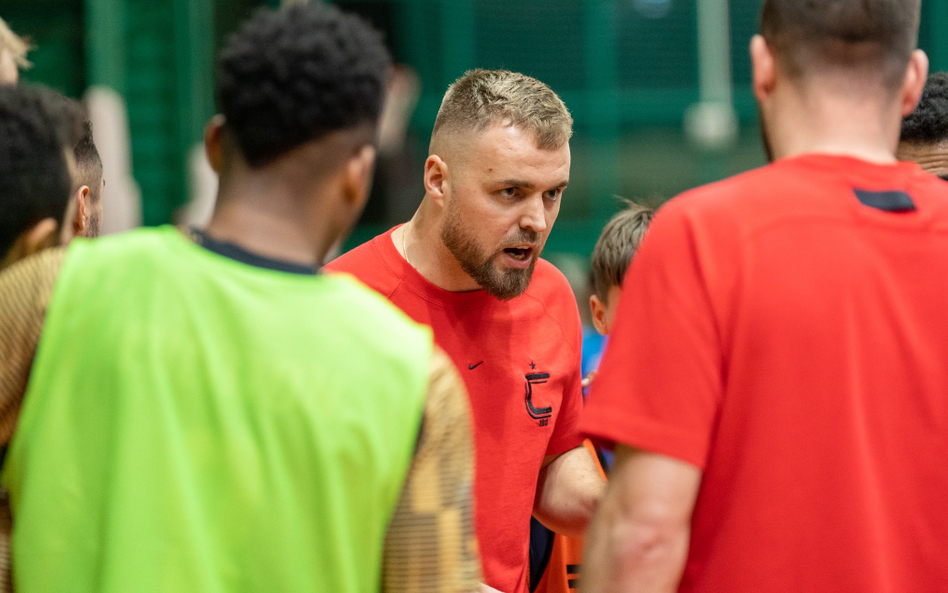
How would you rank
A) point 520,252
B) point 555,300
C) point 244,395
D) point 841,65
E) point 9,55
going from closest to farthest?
point 244,395 → point 841,65 → point 9,55 → point 520,252 → point 555,300

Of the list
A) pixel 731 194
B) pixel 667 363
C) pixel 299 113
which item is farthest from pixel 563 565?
pixel 299 113

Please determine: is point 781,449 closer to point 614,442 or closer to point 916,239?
point 614,442

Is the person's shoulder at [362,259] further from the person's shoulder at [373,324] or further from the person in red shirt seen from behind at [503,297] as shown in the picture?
the person's shoulder at [373,324]

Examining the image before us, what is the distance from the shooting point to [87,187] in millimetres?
2295

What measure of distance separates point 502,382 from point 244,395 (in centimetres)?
149

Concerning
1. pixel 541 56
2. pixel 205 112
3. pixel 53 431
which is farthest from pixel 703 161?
pixel 53 431

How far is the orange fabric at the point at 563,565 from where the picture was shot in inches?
121

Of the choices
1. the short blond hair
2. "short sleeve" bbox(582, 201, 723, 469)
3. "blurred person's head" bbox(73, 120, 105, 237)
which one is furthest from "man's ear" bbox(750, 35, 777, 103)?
the short blond hair

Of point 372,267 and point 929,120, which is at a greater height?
point 929,120

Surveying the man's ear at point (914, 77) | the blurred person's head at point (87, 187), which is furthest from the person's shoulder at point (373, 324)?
the man's ear at point (914, 77)

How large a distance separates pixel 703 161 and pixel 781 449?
10538mm

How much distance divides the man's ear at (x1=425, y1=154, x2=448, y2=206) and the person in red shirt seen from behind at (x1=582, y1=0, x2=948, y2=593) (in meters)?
1.37

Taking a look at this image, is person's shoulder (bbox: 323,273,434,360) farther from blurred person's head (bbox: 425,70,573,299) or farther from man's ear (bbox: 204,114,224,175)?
blurred person's head (bbox: 425,70,573,299)

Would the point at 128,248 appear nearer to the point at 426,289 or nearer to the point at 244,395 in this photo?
the point at 244,395
